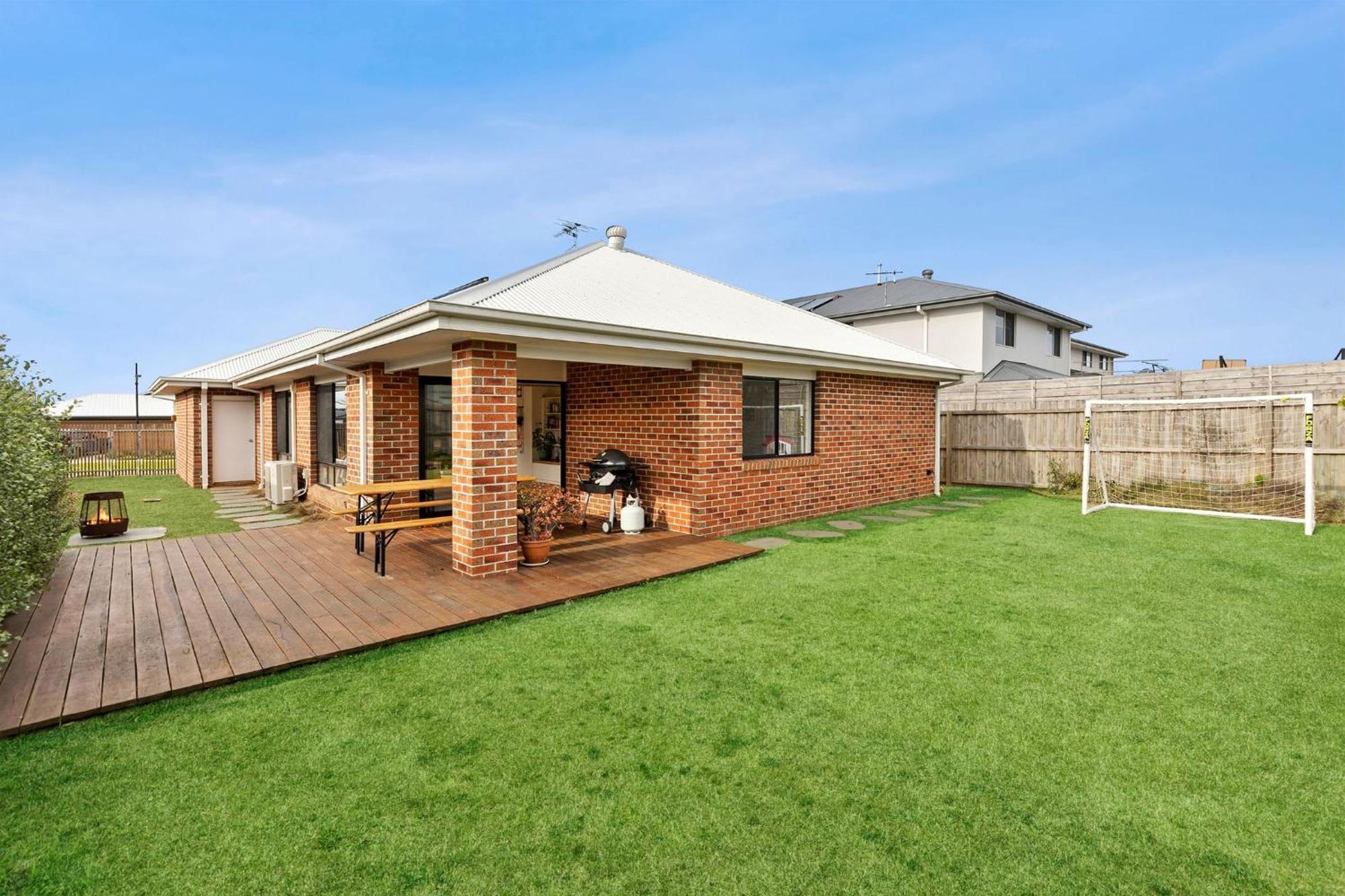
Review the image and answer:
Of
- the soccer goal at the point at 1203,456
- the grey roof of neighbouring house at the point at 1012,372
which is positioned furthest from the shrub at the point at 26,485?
the grey roof of neighbouring house at the point at 1012,372

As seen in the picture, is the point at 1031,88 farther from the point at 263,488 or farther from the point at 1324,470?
the point at 263,488

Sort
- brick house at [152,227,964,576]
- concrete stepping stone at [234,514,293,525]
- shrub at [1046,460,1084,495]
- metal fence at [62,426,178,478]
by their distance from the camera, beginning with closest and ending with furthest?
1. brick house at [152,227,964,576]
2. concrete stepping stone at [234,514,293,525]
3. shrub at [1046,460,1084,495]
4. metal fence at [62,426,178,478]

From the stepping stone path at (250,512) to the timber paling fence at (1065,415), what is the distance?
13.2m

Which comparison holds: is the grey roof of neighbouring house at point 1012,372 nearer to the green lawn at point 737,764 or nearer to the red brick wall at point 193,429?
the green lawn at point 737,764

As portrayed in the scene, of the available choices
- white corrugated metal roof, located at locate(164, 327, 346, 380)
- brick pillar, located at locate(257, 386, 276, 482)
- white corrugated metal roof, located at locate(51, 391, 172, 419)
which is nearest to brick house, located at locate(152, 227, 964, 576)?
brick pillar, located at locate(257, 386, 276, 482)

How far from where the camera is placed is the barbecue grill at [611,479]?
26.4 ft

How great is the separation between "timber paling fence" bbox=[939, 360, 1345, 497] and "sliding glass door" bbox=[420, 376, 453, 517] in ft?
35.2

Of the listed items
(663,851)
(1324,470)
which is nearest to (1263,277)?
(1324,470)

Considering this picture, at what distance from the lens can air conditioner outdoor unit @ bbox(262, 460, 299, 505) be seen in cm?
1101

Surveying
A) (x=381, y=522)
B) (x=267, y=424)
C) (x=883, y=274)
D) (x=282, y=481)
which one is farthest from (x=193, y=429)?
(x=883, y=274)

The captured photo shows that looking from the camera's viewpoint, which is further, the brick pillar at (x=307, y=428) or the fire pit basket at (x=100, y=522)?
the brick pillar at (x=307, y=428)

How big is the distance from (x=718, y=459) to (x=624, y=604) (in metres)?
3.15

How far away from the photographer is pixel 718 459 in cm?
788

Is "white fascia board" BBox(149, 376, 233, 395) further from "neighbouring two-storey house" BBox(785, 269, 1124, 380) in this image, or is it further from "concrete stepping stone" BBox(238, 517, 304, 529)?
"neighbouring two-storey house" BBox(785, 269, 1124, 380)
